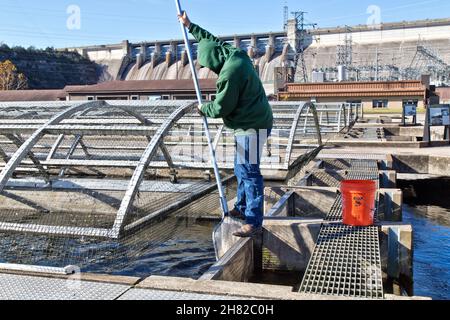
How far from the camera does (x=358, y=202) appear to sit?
5.26m

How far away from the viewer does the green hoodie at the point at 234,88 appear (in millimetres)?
4527

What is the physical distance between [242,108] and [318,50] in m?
89.3

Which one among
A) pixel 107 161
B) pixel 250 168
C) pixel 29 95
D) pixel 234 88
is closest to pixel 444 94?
pixel 29 95

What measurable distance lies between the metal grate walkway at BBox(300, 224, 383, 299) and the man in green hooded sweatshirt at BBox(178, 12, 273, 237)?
0.79 meters

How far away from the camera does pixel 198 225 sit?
7570mm

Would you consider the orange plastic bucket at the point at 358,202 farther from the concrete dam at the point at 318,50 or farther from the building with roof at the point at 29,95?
the concrete dam at the point at 318,50

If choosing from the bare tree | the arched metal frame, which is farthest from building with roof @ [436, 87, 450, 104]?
the bare tree

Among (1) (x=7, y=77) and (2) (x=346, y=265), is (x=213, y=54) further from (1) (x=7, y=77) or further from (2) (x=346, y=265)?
(1) (x=7, y=77)

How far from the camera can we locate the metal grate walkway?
149 inches

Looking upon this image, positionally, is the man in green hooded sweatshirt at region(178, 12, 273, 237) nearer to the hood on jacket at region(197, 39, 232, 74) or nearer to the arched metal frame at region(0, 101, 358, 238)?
the hood on jacket at region(197, 39, 232, 74)

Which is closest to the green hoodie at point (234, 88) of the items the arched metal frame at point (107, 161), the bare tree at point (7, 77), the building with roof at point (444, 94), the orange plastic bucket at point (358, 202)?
the arched metal frame at point (107, 161)
